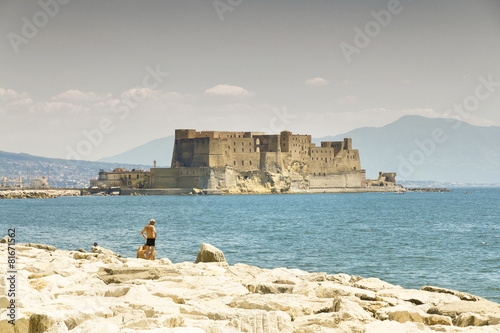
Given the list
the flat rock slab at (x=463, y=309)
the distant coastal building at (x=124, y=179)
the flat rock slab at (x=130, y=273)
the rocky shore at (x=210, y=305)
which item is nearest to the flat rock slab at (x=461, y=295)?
the rocky shore at (x=210, y=305)

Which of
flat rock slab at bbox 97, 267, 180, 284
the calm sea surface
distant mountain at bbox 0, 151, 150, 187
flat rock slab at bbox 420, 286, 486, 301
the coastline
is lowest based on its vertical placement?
the calm sea surface

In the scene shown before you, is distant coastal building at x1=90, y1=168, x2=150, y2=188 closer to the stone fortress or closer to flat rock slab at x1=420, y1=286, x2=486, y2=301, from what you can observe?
the stone fortress

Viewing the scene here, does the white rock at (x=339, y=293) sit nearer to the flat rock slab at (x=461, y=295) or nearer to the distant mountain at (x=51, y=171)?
the flat rock slab at (x=461, y=295)

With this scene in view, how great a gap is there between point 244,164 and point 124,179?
59.7ft

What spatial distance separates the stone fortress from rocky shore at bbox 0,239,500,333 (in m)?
59.1

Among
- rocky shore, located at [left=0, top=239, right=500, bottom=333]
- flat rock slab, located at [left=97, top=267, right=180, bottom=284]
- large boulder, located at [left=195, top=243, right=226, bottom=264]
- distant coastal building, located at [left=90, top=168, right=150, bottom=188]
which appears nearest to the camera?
rocky shore, located at [left=0, top=239, right=500, bottom=333]

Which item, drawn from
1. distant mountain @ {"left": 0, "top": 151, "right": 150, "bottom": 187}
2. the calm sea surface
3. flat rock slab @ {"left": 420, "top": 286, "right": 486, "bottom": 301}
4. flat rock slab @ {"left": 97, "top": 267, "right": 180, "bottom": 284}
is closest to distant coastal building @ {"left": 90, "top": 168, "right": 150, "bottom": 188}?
the calm sea surface

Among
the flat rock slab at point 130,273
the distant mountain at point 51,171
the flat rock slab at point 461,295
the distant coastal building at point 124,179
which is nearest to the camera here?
the flat rock slab at point 461,295

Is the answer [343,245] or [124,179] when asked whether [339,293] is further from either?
[124,179]

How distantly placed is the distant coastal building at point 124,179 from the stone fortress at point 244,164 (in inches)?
242

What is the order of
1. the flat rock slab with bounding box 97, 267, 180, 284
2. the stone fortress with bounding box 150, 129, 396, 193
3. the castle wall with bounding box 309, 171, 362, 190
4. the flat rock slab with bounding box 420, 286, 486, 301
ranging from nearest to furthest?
the flat rock slab with bounding box 420, 286, 486, 301
the flat rock slab with bounding box 97, 267, 180, 284
the stone fortress with bounding box 150, 129, 396, 193
the castle wall with bounding box 309, 171, 362, 190

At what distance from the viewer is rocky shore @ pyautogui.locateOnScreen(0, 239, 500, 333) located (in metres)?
4.52

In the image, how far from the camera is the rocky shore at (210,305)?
14.8ft

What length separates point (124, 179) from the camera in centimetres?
7744
